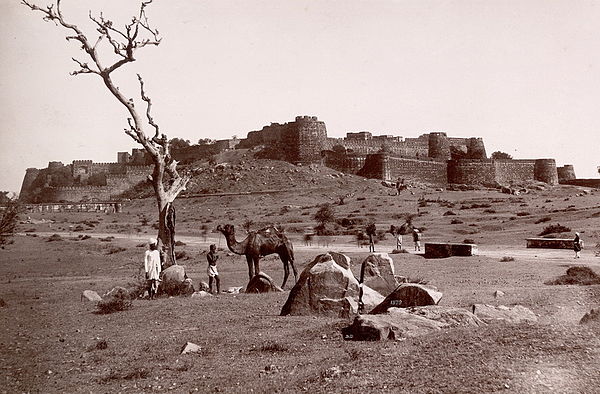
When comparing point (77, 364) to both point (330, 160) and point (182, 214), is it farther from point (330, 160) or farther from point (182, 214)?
point (330, 160)

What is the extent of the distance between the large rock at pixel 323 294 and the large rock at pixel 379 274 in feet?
6.99

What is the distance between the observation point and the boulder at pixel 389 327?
9602mm

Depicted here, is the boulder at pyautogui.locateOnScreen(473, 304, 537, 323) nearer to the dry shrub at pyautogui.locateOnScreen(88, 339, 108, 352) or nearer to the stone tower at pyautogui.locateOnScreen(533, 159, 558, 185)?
the dry shrub at pyautogui.locateOnScreen(88, 339, 108, 352)

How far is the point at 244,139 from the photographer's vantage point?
8744cm

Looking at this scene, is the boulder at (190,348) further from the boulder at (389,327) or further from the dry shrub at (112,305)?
the dry shrub at (112,305)

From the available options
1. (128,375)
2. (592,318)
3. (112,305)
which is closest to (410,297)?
(592,318)

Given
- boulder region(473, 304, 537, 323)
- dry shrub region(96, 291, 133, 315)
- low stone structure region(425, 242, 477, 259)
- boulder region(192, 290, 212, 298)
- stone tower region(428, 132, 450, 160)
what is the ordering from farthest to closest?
1. stone tower region(428, 132, 450, 160)
2. low stone structure region(425, 242, 477, 259)
3. boulder region(192, 290, 212, 298)
4. dry shrub region(96, 291, 133, 315)
5. boulder region(473, 304, 537, 323)

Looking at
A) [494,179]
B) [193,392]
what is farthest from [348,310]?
[494,179]

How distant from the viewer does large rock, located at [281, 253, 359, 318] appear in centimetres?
1213

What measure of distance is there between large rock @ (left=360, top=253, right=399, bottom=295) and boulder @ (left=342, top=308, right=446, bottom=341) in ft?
13.6

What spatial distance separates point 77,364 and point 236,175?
60814mm

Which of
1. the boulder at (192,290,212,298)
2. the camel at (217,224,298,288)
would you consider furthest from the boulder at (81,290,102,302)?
the camel at (217,224,298,288)

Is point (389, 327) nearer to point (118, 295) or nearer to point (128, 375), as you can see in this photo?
point (128, 375)

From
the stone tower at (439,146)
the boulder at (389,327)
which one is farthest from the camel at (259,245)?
the stone tower at (439,146)
